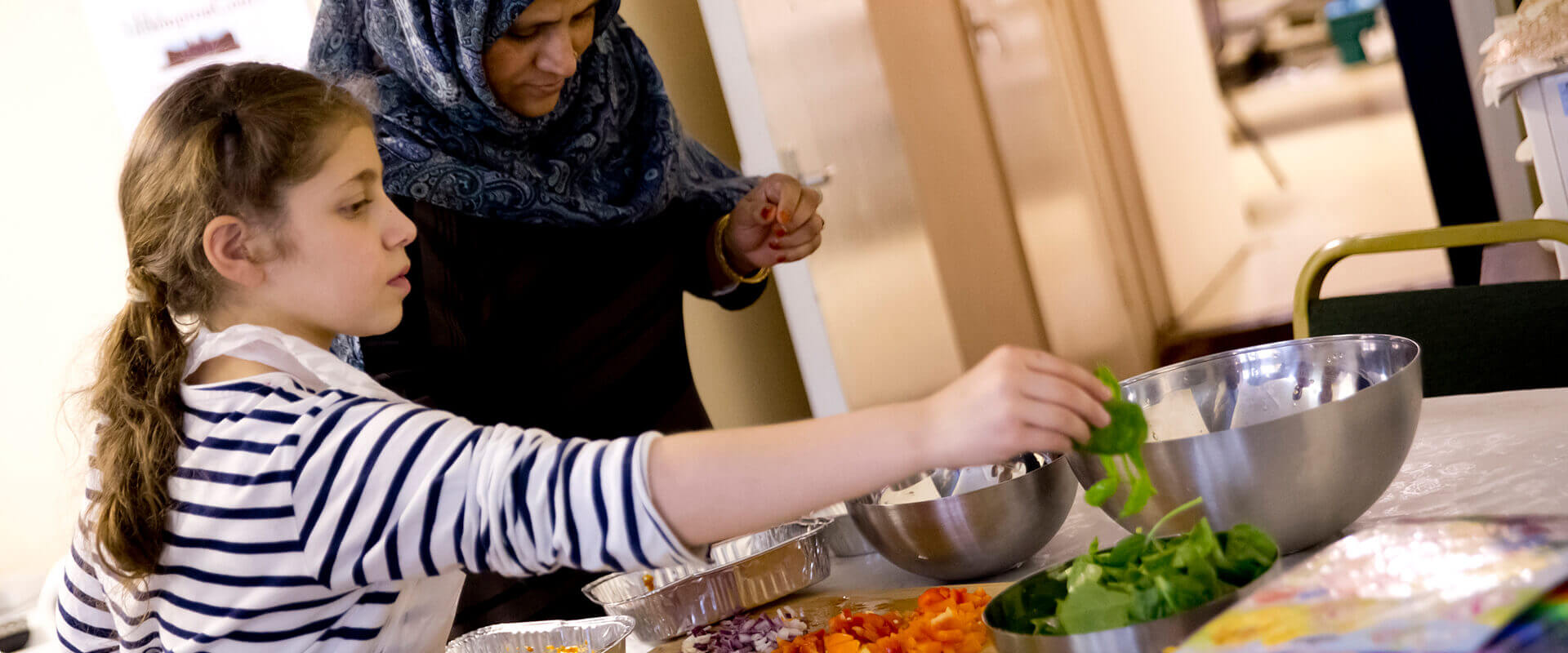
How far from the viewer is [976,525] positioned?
3.10ft

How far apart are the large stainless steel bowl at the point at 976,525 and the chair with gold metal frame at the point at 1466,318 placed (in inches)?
23.0

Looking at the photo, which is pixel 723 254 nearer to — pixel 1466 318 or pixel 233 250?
pixel 233 250

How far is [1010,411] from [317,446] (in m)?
0.45

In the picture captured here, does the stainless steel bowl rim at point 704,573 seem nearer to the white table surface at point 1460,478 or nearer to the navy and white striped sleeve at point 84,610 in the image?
the white table surface at point 1460,478

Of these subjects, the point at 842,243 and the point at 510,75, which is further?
the point at 842,243

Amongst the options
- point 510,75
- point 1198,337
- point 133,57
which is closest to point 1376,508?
point 510,75

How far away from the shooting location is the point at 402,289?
925 mm

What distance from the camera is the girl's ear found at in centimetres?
85

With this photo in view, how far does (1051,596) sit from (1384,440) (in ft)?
0.86

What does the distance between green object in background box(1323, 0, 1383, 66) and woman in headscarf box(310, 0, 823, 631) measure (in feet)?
16.1

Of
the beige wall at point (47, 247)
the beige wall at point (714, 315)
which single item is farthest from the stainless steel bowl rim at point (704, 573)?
the beige wall at point (47, 247)

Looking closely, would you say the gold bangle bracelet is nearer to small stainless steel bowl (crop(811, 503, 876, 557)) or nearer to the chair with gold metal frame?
small stainless steel bowl (crop(811, 503, 876, 557))

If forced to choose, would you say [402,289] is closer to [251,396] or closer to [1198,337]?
[251,396]

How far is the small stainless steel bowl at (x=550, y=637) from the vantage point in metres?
0.92
